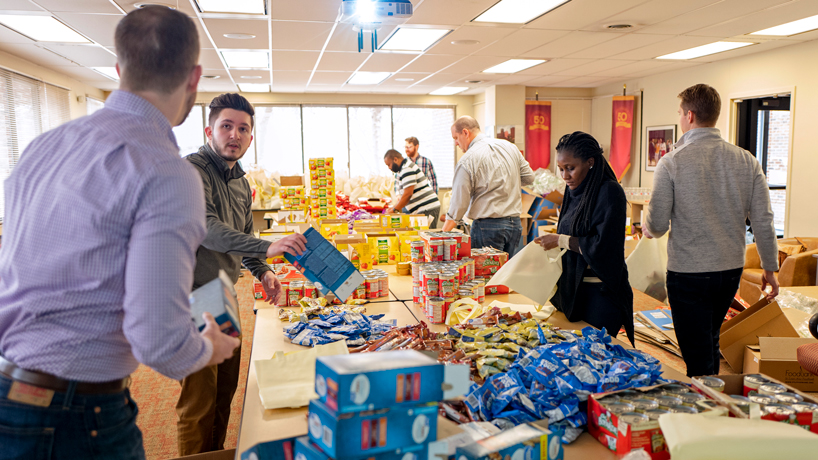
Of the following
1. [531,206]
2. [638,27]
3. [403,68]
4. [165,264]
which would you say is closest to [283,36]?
[403,68]

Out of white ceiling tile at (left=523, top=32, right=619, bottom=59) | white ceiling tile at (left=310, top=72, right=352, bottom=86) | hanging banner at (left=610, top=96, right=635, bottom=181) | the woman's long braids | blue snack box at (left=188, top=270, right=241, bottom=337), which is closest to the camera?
blue snack box at (left=188, top=270, right=241, bottom=337)

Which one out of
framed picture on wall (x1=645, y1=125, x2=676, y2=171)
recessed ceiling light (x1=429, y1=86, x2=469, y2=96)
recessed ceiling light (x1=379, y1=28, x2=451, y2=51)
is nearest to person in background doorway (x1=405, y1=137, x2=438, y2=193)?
recessed ceiling light (x1=379, y1=28, x2=451, y2=51)

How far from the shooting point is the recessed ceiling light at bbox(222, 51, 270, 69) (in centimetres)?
634

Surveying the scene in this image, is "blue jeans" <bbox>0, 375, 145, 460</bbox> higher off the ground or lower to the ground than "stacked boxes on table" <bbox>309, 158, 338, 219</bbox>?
lower

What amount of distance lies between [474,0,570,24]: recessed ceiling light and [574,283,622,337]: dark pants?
2900 mm

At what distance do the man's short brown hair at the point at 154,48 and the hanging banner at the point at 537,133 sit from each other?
9.19 metres

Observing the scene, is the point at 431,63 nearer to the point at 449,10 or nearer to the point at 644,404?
the point at 449,10

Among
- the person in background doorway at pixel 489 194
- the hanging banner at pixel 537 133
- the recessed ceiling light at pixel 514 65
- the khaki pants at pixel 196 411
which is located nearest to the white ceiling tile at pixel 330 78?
the recessed ceiling light at pixel 514 65

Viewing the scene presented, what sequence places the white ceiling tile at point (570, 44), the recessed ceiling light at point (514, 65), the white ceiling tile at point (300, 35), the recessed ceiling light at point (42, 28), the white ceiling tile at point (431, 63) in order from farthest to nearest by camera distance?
1. the recessed ceiling light at point (514, 65)
2. the white ceiling tile at point (431, 63)
3. the white ceiling tile at point (570, 44)
4. the white ceiling tile at point (300, 35)
5. the recessed ceiling light at point (42, 28)

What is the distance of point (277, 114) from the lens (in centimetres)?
1066

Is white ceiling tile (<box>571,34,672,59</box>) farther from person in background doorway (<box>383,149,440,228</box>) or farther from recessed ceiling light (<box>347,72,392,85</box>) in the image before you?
recessed ceiling light (<box>347,72,392,85</box>)

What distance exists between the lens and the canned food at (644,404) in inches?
54.2

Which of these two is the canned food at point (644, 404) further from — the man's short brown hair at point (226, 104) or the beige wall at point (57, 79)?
the beige wall at point (57, 79)

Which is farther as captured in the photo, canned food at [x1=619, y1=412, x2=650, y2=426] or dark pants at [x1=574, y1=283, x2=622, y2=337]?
dark pants at [x1=574, y1=283, x2=622, y2=337]
